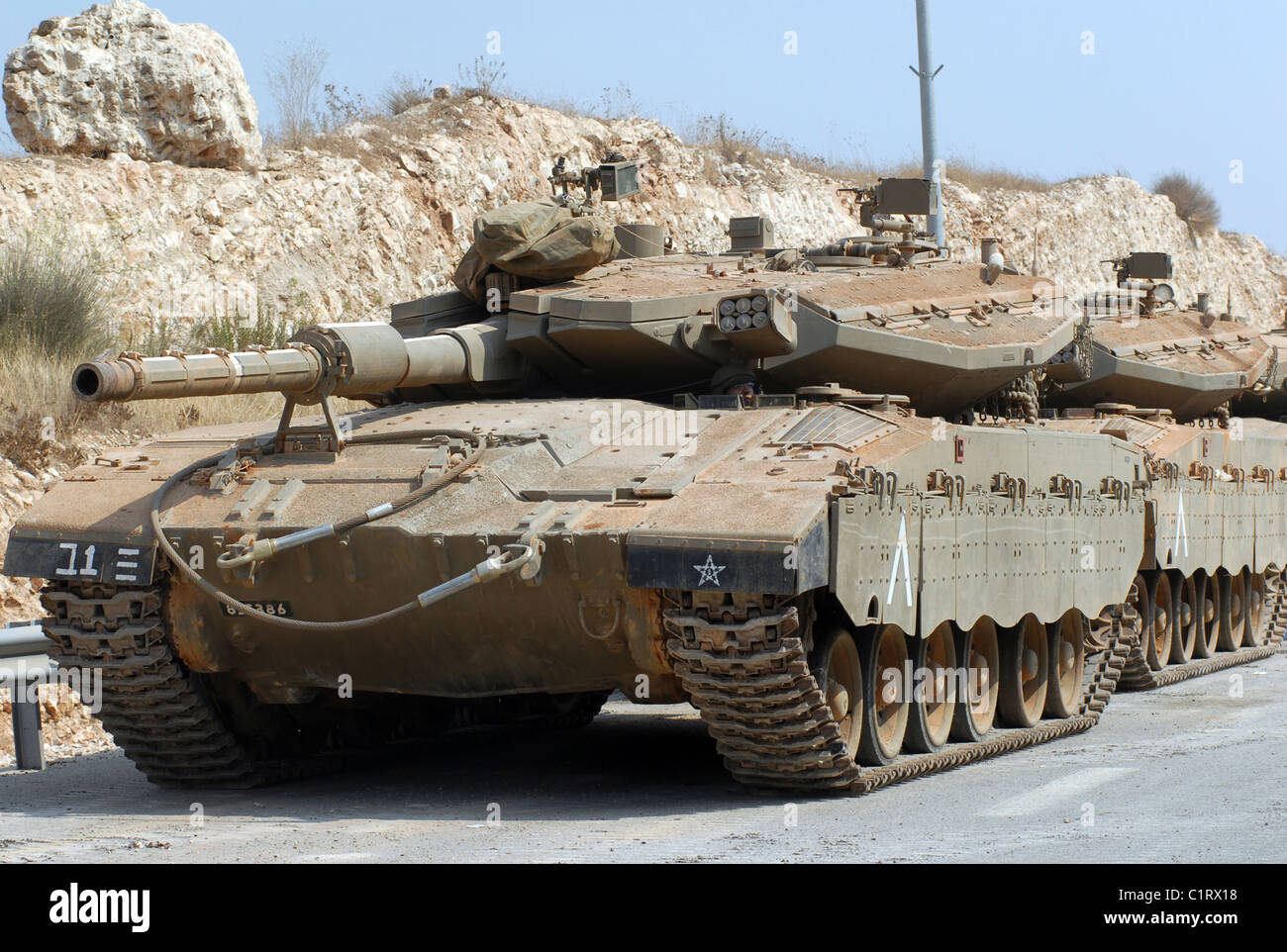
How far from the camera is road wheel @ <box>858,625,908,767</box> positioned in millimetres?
9805

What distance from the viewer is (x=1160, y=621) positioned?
16094mm

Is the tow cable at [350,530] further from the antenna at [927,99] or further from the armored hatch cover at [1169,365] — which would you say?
the antenna at [927,99]

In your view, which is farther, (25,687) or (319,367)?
(25,687)

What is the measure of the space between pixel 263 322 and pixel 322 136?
19.7ft

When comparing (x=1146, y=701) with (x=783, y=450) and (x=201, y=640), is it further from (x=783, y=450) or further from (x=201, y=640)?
(x=201, y=640)

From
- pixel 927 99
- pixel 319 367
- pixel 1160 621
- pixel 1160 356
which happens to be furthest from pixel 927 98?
pixel 319 367

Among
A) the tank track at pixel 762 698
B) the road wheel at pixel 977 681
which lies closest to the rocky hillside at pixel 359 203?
the road wheel at pixel 977 681

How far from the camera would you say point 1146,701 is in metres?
14.2

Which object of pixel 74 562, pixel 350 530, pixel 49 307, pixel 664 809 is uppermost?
pixel 49 307

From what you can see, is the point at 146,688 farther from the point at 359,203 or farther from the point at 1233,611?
the point at 359,203

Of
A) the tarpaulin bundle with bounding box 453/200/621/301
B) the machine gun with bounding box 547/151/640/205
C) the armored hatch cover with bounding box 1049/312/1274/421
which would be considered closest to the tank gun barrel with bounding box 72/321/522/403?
the tarpaulin bundle with bounding box 453/200/621/301

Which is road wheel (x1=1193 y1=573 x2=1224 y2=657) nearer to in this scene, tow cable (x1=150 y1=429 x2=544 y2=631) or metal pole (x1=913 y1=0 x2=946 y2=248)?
metal pole (x1=913 y1=0 x2=946 y2=248)

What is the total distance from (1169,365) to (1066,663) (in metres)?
5.89
